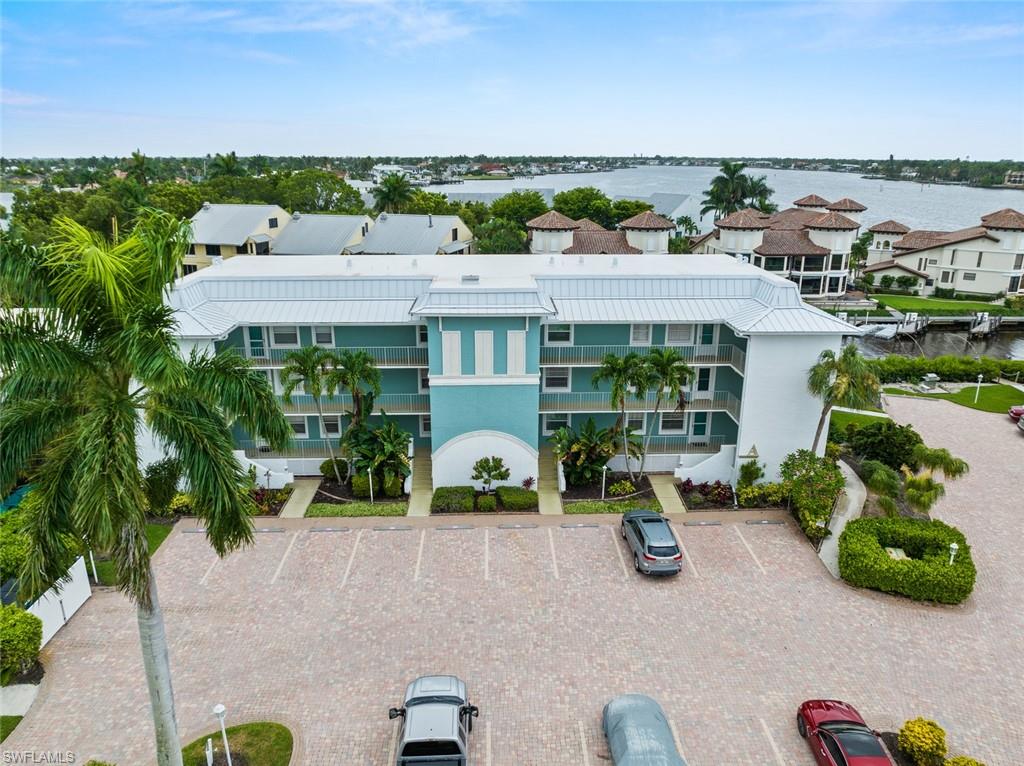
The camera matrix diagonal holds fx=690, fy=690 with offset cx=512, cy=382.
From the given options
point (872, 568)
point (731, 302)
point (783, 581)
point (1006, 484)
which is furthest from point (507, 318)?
point (1006, 484)

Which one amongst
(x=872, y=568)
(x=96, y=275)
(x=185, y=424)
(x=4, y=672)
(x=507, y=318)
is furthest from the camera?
(x=507, y=318)

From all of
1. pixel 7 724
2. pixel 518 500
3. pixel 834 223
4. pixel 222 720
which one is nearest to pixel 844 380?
pixel 518 500

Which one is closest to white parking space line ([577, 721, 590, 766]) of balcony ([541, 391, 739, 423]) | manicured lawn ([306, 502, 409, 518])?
manicured lawn ([306, 502, 409, 518])

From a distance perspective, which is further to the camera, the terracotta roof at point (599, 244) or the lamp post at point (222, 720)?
the terracotta roof at point (599, 244)

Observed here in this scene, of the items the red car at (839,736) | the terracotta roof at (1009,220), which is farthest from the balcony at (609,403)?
the terracotta roof at (1009,220)

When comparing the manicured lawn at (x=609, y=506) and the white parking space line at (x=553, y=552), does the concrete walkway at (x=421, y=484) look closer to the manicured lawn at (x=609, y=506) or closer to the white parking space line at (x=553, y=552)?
the white parking space line at (x=553, y=552)

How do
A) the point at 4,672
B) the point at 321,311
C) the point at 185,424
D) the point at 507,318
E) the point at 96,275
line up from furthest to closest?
the point at 321,311
the point at 507,318
the point at 4,672
the point at 185,424
the point at 96,275

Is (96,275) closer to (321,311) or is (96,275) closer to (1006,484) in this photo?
(321,311)
